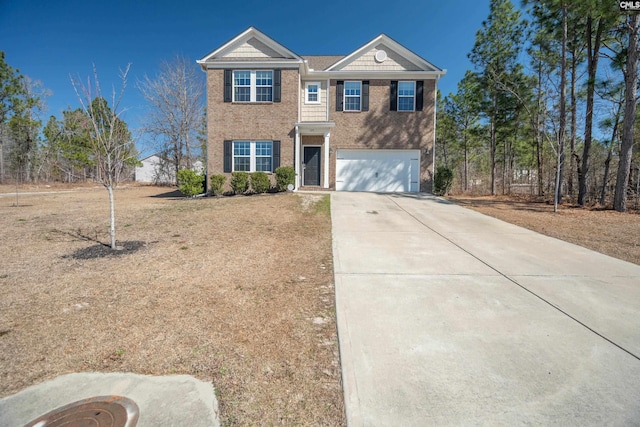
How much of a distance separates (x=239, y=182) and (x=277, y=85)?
504 cm

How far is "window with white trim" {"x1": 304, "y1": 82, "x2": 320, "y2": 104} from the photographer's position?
15.6 metres

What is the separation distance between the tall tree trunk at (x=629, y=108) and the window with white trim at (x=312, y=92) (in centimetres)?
1196

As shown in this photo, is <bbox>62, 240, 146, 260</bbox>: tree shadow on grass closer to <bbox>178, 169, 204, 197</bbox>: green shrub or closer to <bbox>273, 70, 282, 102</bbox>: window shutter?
<bbox>178, 169, 204, 197</bbox>: green shrub

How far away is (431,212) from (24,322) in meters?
9.72

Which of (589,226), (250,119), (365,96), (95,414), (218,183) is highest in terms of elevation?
(365,96)

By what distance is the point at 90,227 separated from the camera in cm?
728

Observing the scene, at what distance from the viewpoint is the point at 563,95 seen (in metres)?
12.7

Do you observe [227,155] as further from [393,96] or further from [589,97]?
[589,97]

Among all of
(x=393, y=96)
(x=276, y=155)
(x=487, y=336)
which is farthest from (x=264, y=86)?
(x=487, y=336)

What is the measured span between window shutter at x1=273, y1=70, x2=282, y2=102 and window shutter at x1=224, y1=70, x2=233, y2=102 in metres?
2.11

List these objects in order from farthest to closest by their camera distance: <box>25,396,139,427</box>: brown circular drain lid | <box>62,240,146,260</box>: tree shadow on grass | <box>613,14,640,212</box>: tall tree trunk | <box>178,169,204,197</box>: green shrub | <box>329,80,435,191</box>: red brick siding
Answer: <box>329,80,435,191</box>: red brick siding, <box>178,169,204,197</box>: green shrub, <box>613,14,640,212</box>: tall tree trunk, <box>62,240,146,260</box>: tree shadow on grass, <box>25,396,139,427</box>: brown circular drain lid

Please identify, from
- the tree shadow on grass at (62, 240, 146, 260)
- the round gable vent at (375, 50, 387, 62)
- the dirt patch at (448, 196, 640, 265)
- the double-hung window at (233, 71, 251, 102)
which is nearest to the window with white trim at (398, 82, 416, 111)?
the round gable vent at (375, 50, 387, 62)

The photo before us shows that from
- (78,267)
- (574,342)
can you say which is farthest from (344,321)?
(78,267)

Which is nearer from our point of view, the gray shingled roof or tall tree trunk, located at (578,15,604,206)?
tall tree trunk, located at (578,15,604,206)
